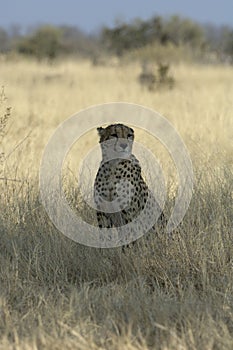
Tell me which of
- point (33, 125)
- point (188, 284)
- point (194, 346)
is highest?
point (33, 125)

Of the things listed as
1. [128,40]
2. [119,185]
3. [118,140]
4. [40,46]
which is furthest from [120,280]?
[40,46]

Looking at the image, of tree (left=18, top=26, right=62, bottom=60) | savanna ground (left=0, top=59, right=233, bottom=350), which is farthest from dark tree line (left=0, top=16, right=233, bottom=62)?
savanna ground (left=0, top=59, right=233, bottom=350)

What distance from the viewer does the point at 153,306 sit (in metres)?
2.74

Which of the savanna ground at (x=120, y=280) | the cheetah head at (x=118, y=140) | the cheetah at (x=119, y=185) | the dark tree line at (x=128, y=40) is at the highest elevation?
the dark tree line at (x=128, y=40)

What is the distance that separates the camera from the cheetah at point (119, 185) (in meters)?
3.46

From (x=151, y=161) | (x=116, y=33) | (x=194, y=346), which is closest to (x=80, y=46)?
(x=116, y=33)

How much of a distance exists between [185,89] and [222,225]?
8209 millimetres

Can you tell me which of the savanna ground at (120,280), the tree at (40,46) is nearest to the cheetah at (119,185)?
the savanna ground at (120,280)

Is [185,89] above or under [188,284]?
above

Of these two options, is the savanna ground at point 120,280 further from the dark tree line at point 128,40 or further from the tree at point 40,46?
the tree at point 40,46

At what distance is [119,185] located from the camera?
11.4 feet

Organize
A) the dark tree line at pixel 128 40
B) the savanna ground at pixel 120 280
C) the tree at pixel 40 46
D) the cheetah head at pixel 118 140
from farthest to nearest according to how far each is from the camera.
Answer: the tree at pixel 40 46 → the dark tree line at pixel 128 40 → the cheetah head at pixel 118 140 → the savanna ground at pixel 120 280

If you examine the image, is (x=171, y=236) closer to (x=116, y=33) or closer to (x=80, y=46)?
(x=116, y=33)

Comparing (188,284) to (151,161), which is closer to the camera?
(188,284)
